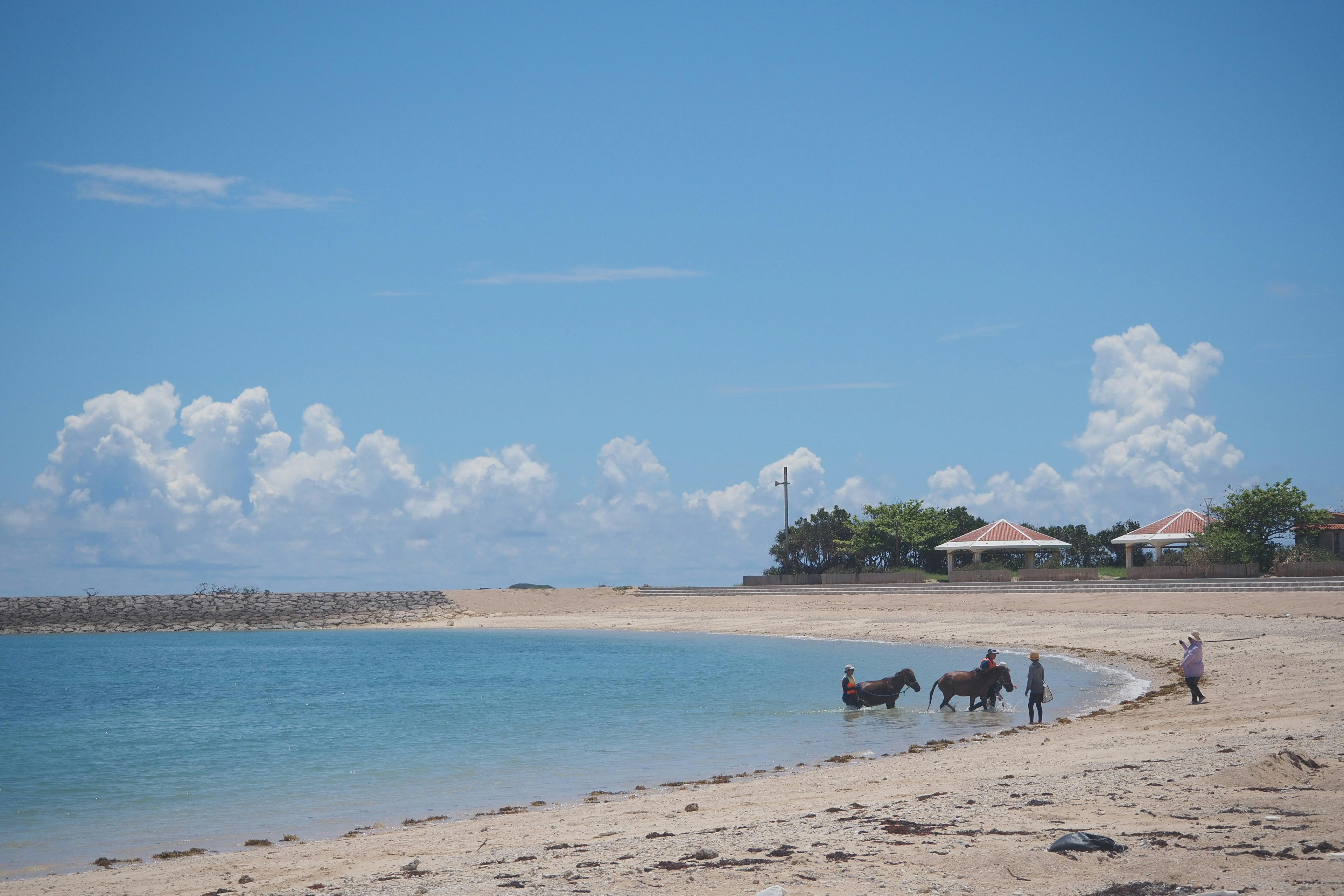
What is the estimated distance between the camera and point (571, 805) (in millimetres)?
14391

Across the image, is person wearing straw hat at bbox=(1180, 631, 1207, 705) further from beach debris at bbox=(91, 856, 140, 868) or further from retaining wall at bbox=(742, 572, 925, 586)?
retaining wall at bbox=(742, 572, 925, 586)

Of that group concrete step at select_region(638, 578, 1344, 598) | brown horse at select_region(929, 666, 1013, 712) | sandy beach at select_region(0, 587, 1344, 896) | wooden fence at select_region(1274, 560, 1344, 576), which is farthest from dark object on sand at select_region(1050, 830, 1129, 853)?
wooden fence at select_region(1274, 560, 1344, 576)

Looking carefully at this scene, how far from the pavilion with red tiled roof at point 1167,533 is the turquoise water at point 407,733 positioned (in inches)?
935

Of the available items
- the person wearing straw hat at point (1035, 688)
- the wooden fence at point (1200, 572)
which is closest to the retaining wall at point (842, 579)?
the wooden fence at point (1200, 572)

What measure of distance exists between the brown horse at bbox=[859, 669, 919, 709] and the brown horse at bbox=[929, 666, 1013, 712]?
86cm

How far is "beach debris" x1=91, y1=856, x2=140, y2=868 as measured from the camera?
40.1ft

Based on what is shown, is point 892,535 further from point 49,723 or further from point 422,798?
point 422,798

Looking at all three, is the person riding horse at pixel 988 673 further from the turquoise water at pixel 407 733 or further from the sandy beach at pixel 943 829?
the sandy beach at pixel 943 829

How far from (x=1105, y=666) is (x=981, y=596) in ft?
74.0

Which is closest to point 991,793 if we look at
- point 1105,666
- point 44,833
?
point 44,833

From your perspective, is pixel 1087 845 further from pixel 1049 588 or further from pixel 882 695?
pixel 1049 588

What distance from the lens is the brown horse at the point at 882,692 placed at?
24422 mm

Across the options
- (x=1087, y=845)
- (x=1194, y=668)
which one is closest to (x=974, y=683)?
(x=1194, y=668)

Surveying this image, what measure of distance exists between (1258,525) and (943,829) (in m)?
51.6
